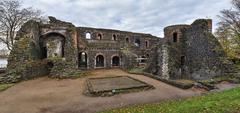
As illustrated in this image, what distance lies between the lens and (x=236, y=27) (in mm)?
21859

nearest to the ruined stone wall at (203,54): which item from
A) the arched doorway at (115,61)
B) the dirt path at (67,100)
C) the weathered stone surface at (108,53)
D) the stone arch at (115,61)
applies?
the weathered stone surface at (108,53)

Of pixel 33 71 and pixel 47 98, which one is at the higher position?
pixel 33 71

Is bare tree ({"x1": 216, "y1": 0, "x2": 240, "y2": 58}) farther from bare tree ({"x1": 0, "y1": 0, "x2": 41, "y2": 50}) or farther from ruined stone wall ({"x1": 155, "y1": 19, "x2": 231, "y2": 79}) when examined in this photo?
bare tree ({"x1": 0, "y1": 0, "x2": 41, "y2": 50})

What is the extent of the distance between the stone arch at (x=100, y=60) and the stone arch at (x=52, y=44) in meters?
5.04

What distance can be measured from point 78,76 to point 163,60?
947cm

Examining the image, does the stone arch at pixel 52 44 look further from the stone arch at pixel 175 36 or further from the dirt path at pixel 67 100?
the stone arch at pixel 175 36

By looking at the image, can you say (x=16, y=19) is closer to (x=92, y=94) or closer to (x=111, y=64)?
(x=111, y=64)

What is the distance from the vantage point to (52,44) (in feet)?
75.0

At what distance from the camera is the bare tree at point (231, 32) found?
18.2m

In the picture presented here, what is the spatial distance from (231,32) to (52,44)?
19.6 m

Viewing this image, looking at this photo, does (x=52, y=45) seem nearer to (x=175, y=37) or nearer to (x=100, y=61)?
(x=100, y=61)

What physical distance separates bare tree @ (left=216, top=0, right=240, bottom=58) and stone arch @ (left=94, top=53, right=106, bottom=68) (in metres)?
14.7

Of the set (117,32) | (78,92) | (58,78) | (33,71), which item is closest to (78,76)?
(58,78)

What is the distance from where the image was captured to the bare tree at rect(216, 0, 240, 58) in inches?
715
